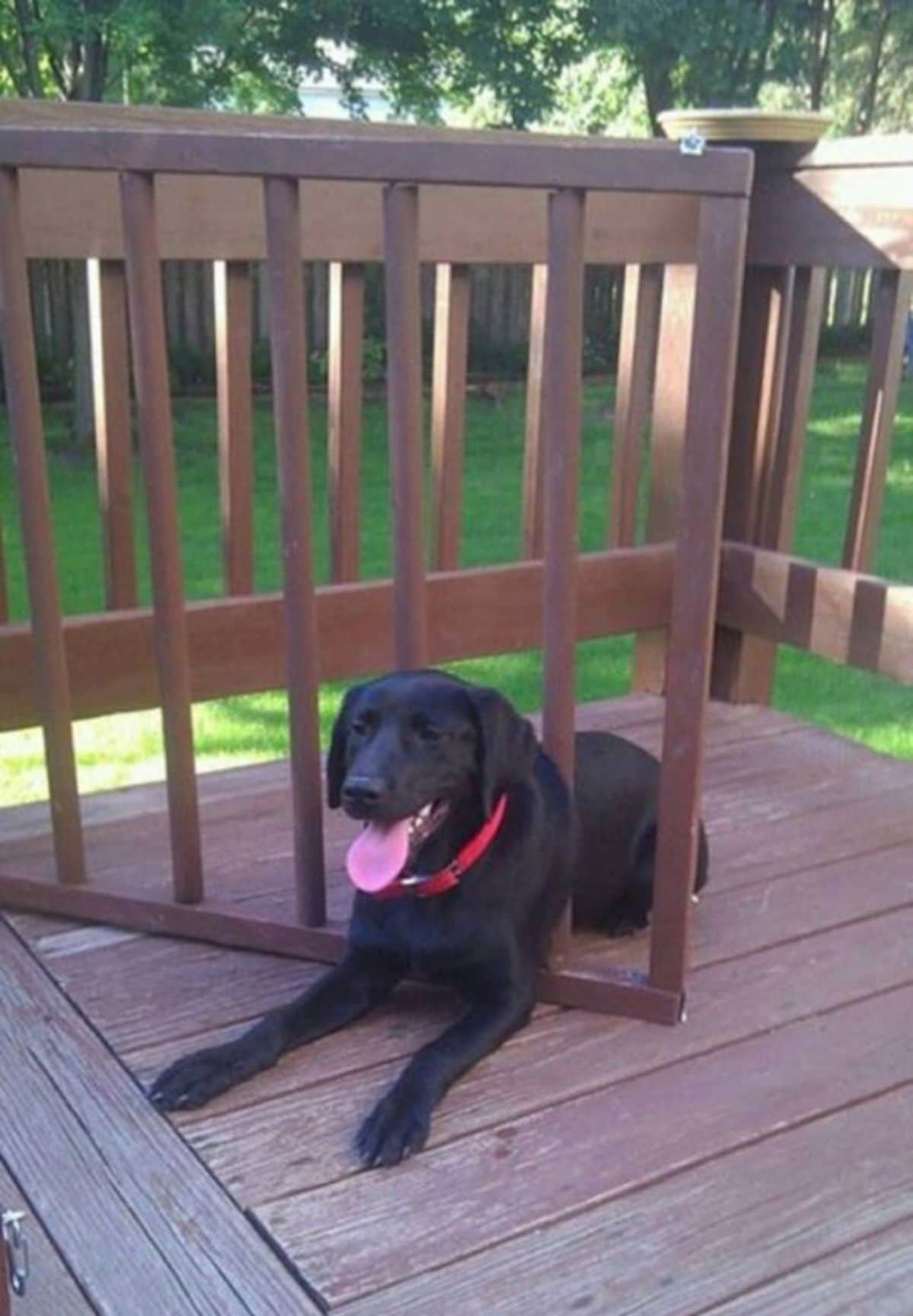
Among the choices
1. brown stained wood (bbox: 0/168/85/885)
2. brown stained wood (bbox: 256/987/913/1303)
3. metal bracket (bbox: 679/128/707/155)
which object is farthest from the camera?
brown stained wood (bbox: 0/168/85/885)

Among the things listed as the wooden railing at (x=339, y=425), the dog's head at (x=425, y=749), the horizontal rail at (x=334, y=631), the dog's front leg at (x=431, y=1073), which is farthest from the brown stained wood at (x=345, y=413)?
the dog's front leg at (x=431, y=1073)

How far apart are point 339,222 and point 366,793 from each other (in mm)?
1396

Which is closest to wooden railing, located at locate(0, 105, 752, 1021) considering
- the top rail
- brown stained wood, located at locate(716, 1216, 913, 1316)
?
the top rail

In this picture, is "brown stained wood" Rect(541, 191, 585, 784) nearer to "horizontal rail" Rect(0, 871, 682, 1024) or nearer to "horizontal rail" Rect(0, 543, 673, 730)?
"horizontal rail" Rect(0, 871, 682, 1024)

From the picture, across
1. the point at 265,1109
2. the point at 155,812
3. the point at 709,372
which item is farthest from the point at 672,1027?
the point at 155,812

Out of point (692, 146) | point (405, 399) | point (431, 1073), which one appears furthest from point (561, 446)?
point (431, 1073)

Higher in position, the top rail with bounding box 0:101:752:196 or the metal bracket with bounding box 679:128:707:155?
the metal bracket with bounding box 679:128:707:155

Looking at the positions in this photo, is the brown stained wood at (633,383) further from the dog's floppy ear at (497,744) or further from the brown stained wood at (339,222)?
the dog's floppy ear at (497,744)

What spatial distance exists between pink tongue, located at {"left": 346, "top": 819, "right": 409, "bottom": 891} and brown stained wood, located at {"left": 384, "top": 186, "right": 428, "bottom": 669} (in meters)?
0.33

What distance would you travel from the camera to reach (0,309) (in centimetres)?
225

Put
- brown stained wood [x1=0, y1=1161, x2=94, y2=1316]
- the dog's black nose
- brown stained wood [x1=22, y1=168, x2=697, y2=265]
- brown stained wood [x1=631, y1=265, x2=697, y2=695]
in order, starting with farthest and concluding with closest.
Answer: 1. brown stained wood [x1=631, y1=265, x2=697, y2=695]
2. brown stained wood [x1=22, y1=168, x2=697, y2=265]
3. the dog's black nose
4. brown stained wood [x1=0, y1=1161, x2=94, y2=1316]

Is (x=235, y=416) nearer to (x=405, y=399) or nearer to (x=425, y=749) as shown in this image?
(x=405, y=399)

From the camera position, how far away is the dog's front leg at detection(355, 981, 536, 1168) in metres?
1.90

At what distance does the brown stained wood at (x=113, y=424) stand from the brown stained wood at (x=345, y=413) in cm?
44
